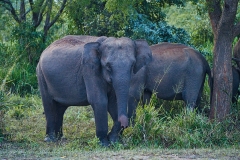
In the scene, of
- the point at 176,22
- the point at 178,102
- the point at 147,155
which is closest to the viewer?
the point at 147,155

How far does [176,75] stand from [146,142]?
2562 mm

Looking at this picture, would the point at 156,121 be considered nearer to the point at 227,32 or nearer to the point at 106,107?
the point at 106,107

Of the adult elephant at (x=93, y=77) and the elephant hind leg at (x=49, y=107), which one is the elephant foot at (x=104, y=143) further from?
the elephant hind leg at (x=49, y=107)

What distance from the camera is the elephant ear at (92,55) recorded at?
896cm

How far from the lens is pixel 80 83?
9.48 meters

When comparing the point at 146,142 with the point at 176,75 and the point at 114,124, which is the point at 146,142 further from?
the point at 176,75

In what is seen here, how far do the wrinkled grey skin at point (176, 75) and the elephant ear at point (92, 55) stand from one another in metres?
1.99

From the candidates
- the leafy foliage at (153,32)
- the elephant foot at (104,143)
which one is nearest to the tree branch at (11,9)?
the leafy foliage at (153,32)

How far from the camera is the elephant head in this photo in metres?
8.43

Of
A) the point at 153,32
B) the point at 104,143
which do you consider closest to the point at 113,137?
the point at 104,143

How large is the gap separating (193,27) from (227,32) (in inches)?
300

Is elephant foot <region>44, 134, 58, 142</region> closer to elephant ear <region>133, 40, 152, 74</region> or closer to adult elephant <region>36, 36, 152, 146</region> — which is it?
adult elephant <region>36, 36, 152, 146</region>

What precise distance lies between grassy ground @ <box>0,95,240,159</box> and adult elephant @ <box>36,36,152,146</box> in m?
0.37

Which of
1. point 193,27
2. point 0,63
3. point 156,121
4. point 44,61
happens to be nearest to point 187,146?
point 156,121
